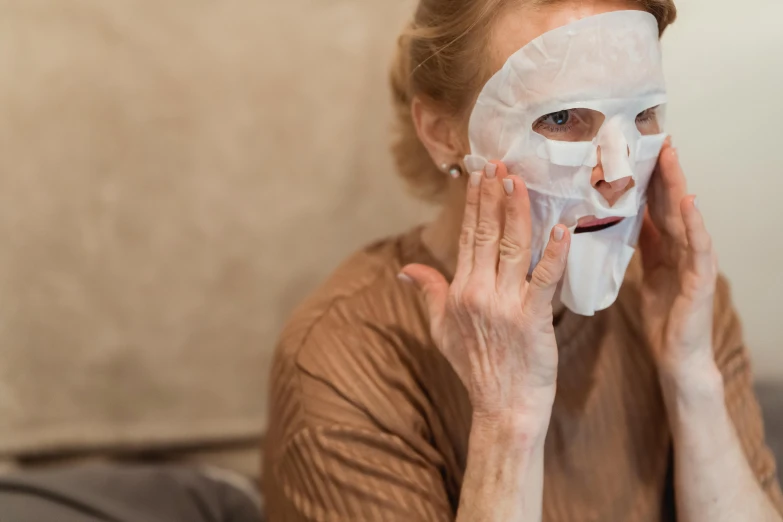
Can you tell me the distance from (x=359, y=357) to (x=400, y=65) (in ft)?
1.33

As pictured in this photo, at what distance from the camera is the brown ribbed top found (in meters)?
0.71

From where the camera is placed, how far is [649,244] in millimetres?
855

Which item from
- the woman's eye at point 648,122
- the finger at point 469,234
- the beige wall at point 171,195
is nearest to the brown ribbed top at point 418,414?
the finger at point 469,234

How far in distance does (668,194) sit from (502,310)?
0.26 m

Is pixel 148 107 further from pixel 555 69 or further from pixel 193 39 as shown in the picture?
pixel 555 69

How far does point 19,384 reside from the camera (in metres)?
1.25

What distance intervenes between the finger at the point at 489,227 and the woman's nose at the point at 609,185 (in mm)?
101

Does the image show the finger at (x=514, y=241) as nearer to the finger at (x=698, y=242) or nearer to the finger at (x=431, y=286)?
the finger at (x=431, y=286)

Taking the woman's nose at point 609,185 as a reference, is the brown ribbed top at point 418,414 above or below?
below

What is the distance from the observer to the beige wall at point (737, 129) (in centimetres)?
97

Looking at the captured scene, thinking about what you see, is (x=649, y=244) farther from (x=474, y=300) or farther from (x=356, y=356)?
(x=356, y=356)

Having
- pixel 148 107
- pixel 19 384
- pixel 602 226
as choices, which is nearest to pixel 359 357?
pixel 602 226

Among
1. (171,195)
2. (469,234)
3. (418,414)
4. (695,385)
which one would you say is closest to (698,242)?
(695,385)

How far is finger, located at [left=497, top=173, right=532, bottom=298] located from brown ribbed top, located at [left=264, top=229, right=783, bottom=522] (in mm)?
149
